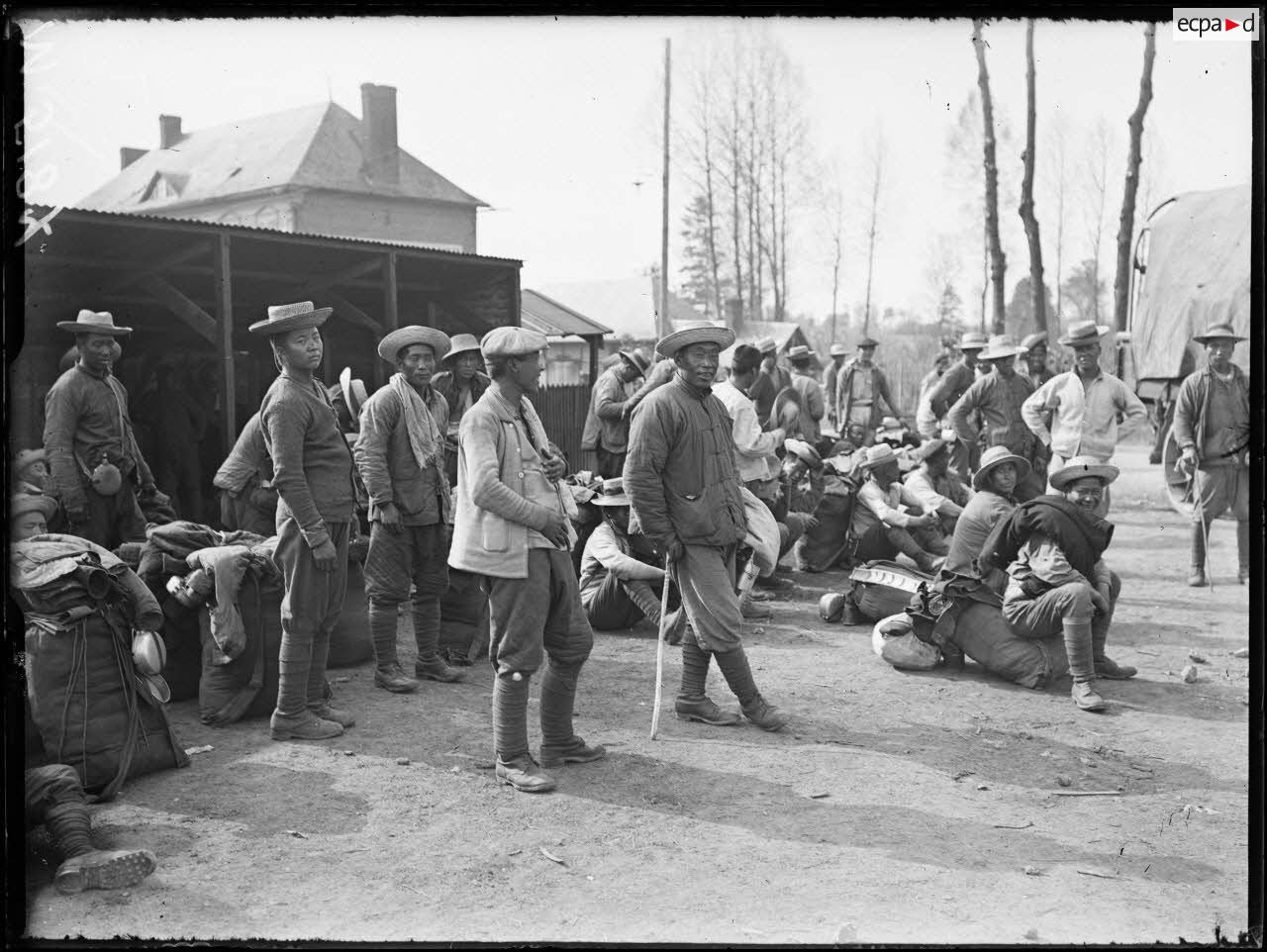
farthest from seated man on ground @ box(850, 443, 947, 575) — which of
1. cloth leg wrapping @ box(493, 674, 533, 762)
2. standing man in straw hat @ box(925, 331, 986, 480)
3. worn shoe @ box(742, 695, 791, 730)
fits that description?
cloth leg wrapping @ box(493, 674, 533, 762)

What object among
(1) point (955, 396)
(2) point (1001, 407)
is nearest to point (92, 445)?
(2) point (1001, 407)

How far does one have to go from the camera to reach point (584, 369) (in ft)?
127

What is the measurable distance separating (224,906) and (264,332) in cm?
276

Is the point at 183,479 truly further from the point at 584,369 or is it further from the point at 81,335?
the point at 584,369

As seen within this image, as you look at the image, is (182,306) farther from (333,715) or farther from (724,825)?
(724,825)

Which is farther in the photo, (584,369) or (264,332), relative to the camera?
(584,369)

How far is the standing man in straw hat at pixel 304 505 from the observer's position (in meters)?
5.41

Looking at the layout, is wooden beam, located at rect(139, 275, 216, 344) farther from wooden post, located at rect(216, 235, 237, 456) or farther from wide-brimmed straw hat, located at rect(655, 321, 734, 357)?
wide-brimmed straw hat, located at rect(655, 321, 734, 357)

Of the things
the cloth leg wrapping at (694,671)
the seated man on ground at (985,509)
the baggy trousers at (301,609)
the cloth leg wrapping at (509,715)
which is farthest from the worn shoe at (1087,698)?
the baggy trousers at (301,609)

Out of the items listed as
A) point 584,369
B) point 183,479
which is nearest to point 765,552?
point 183,479

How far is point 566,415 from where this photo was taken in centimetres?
1592

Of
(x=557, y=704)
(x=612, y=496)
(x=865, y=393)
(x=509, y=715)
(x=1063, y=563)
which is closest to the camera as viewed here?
(x=509, y=715)

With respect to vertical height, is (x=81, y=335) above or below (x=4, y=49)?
below

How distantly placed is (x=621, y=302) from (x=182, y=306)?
38323 millimetres
